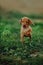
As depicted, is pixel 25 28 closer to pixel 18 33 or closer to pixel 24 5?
pixel 18 33

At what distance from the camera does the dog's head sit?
90.4 inches

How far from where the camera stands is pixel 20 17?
2.33m

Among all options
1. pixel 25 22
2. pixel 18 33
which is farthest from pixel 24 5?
pixel 18 33

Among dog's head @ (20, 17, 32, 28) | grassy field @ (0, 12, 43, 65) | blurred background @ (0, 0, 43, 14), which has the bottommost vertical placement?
grassy field @ (0, 12, 43, 65)

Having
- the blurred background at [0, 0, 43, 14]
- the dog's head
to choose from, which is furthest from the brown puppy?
the blurred background at [0, 0, 43, 14]

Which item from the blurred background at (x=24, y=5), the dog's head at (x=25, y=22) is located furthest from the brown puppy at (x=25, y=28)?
the blurred background at (x=24, y=5)

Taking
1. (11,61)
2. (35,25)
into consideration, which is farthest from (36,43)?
(11,61)

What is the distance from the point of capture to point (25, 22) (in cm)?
229

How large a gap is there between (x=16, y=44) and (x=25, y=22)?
10.5 inches

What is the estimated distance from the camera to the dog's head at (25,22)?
2295 mm

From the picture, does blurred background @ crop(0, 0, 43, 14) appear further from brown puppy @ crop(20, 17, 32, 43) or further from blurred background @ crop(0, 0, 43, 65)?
brown puppy @ crop(20, 17, 32, 43)

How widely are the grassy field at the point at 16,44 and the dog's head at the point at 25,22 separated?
0.05m

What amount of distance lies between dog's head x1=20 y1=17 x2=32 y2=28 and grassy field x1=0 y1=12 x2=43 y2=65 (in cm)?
5

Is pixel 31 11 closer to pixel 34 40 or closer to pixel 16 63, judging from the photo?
pixel 34 40
